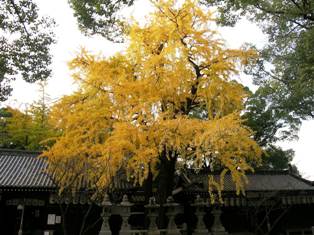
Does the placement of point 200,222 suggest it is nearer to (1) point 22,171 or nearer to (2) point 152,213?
(2) point 152,213

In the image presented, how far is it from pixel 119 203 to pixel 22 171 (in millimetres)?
7335

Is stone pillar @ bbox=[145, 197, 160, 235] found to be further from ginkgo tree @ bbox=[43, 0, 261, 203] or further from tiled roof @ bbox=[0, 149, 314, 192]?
tiled roof @ bbox=[0, 149, 314, 192]

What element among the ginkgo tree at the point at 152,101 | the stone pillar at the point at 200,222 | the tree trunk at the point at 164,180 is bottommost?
the stone pillar at the point at 200,222

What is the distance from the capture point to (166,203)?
13188mm

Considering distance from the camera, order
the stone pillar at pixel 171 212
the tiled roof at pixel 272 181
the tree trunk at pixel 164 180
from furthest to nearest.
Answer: the tiled roof at pixel 272 181
the tree trunk at pixel 164 180
the stone pillar at pixel 171 212

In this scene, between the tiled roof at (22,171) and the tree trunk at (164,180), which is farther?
the tiled roof at (22,171)

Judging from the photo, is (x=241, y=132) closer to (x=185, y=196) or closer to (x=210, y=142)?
(x=210, y=142)

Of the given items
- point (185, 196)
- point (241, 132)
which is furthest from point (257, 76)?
point (241, 132)

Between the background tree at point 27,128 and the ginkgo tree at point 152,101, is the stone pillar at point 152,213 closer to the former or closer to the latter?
the ginkgo tree at point 152,101

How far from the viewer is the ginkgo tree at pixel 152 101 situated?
11.5m

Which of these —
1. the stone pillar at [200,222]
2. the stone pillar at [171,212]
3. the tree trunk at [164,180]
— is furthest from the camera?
the stone pillar at [200,222]

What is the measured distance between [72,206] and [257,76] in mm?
13262

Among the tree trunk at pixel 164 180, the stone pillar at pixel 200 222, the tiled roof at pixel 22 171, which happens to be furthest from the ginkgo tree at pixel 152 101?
the tiled roof at pixel 22 171

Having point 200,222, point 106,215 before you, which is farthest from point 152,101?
point 200,222
